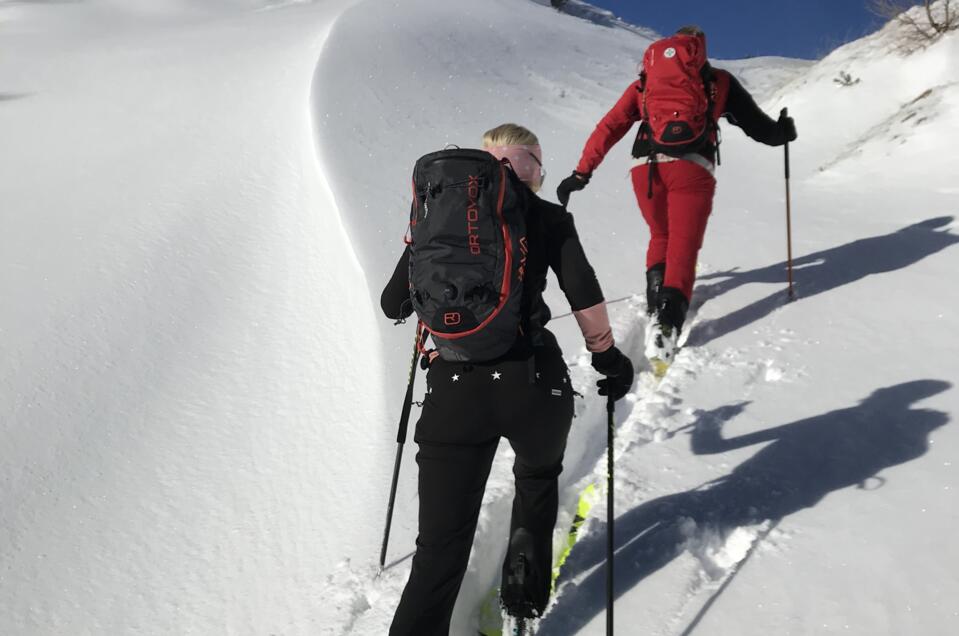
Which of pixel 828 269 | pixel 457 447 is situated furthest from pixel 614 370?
pixel 828 269

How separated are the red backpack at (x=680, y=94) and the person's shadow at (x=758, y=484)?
1.63m

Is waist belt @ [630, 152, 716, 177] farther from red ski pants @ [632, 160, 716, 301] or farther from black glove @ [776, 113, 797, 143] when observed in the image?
black glove @ [776, 113, 797, 143]

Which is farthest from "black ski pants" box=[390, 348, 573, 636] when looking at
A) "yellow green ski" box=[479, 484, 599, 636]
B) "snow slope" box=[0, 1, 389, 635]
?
"snow slope" box=[0, 1, 389, 635]

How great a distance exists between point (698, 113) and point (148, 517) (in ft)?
11.5

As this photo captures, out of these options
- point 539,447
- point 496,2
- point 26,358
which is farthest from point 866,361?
point 496,2

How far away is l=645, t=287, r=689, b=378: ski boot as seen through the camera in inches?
152

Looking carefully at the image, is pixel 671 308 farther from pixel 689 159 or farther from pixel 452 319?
pixel 452 319

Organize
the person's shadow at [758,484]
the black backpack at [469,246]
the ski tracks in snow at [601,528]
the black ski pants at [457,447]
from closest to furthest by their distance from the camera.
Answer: the black backpack at [469,246] < the black ski pants at [457,447] < the ski tracks in snow at [601,528] < the person's shadow at [758,484]

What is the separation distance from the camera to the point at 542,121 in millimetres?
9812

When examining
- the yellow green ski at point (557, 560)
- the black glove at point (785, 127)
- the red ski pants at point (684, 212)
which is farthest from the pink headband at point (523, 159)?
the black glove at point (785, 127)

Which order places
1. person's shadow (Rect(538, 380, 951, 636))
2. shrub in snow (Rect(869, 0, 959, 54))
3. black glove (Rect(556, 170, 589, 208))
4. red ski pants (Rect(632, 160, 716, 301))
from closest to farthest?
person's shadow (Rect(538, 380, 951, 636)) < red ski pants (Rect(632, 160, 716, 301)) < black glove (Rect(556, 170, 589, 208)) < shrub in snow (Rect(869, 0, 959, 54))

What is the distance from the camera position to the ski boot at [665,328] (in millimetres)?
3857

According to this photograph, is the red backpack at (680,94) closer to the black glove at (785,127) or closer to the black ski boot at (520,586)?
the black glove at (785,127)

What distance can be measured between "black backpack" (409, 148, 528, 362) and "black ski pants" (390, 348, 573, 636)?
150 mm
